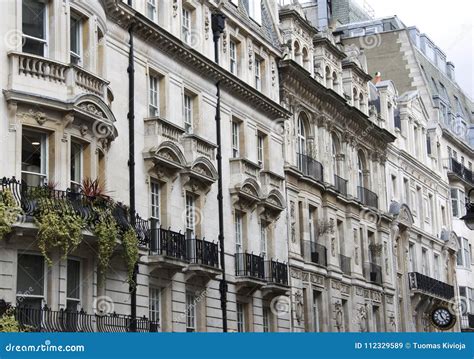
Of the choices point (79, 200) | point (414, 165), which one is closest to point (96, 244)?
point (79, 200)

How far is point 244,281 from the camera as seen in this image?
37.1m

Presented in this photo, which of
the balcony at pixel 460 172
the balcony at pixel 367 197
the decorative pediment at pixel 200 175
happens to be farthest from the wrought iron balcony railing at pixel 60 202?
the balcony at pixel 460 172

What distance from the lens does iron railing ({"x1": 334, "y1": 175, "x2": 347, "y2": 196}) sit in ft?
162

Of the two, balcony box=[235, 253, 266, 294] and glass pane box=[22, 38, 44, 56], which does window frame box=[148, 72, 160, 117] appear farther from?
glass pane box=[22, 38, 44, 56]

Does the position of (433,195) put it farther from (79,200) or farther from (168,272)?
(79,200)

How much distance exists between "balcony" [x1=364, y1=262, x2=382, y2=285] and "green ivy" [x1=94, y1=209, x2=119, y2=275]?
83.9ft

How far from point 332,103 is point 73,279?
79.2 ft

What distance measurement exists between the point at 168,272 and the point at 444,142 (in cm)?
3870

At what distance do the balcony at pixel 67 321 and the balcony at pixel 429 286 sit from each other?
2929cm

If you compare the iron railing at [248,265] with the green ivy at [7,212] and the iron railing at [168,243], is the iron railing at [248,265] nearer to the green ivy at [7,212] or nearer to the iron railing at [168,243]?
the iron railing at [168,243]

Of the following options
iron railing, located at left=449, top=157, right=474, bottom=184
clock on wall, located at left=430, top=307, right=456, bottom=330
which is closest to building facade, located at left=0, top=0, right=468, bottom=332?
clock on wall, located at left=430, top=307, right=456, bottom=330

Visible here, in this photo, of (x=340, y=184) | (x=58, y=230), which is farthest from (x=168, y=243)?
(x=340, y=184)

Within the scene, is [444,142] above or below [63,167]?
above

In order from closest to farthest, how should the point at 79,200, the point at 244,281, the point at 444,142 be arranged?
the point at 79,200 → the point at 244,281 → the point at 444,142
